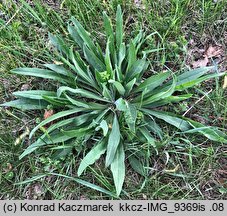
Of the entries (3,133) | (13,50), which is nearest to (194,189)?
(3,133)

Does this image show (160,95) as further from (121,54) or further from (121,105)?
(121,54)

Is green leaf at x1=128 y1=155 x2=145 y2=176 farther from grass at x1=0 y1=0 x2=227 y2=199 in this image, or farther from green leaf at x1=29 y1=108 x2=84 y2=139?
green leaf at x1=29 y1=108 x2=84 y2=139

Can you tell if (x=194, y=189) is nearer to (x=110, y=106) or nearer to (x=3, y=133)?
(x=110, y=106)

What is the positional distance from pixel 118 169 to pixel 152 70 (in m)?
0.65

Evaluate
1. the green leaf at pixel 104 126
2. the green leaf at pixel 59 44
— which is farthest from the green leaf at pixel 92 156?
the green leaf at pixel 59 44

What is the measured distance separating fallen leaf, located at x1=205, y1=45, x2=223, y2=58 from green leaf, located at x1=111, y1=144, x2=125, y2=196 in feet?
2.72

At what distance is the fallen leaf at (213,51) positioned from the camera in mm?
2479

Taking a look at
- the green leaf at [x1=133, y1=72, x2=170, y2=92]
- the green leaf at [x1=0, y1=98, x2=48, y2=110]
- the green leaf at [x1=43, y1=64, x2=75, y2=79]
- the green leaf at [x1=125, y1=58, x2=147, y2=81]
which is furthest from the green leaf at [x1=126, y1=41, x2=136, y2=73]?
the green leaf at [x1=0, y1=98, x2=48, y2=110]

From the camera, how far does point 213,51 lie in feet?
8.16

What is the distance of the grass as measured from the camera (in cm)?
227

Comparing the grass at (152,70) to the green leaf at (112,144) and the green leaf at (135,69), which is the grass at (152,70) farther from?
the green leaf at (135,69)

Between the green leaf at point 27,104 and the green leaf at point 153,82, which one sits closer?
the green leaf at point 153,82

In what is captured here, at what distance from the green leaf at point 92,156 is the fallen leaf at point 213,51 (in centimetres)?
88

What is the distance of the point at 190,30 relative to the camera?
2.52 metres
